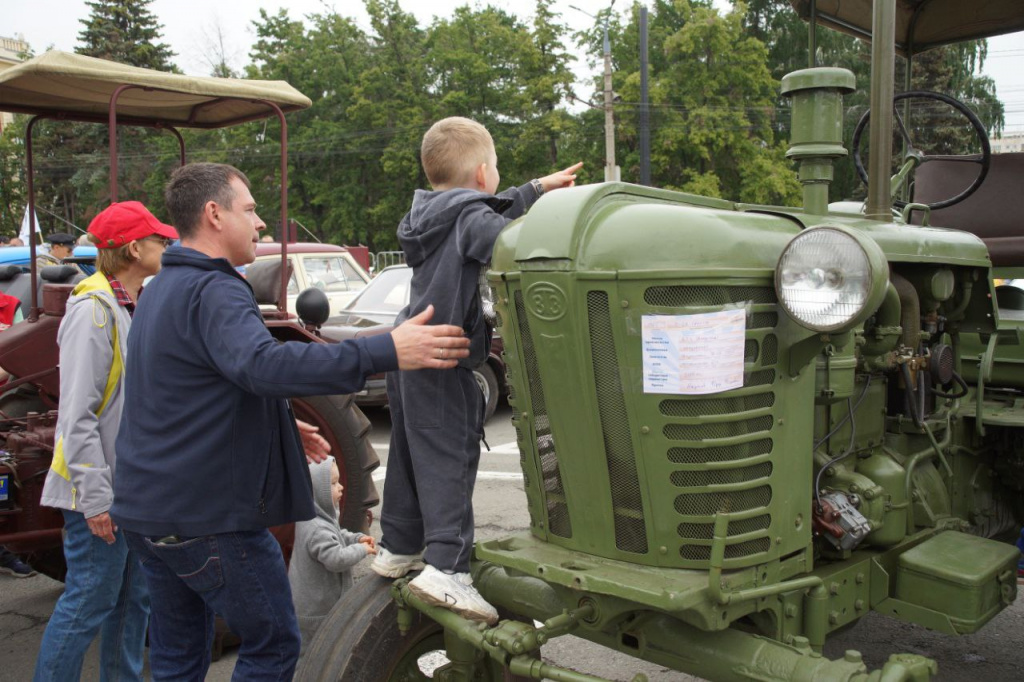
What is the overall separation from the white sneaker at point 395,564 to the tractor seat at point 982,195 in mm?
3267

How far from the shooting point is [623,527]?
2.24 metres

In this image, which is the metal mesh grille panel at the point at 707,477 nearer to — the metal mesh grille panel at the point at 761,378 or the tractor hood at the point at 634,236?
the metal mesh grille panel at the point at 761,378

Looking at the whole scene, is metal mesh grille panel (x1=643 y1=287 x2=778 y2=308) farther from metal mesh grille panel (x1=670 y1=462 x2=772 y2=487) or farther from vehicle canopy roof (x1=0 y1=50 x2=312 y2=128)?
vehicle canopy roof (x1=0 y1=50 x2=312 y2=128)

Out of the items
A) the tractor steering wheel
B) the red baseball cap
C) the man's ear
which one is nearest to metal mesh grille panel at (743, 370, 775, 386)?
the man's ear

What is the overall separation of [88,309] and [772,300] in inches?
87.3

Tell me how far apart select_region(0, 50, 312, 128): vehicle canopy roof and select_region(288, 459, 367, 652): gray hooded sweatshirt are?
6.90 ft

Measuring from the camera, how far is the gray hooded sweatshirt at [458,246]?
8.01 feet

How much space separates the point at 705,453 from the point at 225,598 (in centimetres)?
130

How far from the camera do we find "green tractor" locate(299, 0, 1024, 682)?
6.85ft

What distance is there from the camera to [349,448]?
4555 millimetres

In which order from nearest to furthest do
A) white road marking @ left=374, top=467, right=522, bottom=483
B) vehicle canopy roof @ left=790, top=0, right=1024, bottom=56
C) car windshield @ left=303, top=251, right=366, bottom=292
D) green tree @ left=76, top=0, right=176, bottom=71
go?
vehicle canopy roof @ left=790, top=0, right=1024, bottom=56, white road marking @ left=374, top=467, right=522, bottom=483, car windshield @ left=303, top=251, right=366, bottom=292, green tree @ left=76, top=0, right=176, bottom=71

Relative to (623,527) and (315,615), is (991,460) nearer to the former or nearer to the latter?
(623,527)

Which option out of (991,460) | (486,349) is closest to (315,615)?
(486,349)

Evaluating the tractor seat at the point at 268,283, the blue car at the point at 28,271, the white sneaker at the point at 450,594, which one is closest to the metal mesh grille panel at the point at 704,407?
the white sneaker at the point at 450,594
